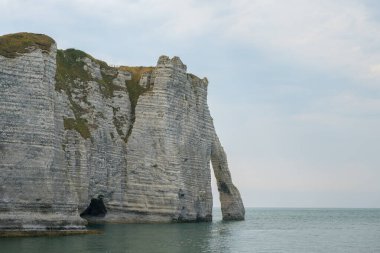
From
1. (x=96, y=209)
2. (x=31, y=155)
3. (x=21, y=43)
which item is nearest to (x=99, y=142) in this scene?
(x=96, y=209)

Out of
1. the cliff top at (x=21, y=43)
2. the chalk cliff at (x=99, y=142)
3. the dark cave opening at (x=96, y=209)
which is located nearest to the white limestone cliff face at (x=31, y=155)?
the chalk cliff at (x=99, y=142)

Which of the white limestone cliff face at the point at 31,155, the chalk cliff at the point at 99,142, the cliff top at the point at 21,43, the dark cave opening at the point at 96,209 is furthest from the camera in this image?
the dark cave opening at the point at 96,209

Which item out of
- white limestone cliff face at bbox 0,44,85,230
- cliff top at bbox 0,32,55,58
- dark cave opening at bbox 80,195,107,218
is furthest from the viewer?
dark cave opening at bbox 80,195,107,218

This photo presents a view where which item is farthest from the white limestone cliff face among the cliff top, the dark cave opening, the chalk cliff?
the dark cave opening

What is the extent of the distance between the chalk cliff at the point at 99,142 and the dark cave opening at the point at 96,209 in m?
0.12

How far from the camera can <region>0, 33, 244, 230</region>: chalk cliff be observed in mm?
47781

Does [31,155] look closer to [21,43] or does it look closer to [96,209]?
[21,43]

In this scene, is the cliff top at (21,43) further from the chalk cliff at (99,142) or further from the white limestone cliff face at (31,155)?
the white limestone cliff face at (31,155)

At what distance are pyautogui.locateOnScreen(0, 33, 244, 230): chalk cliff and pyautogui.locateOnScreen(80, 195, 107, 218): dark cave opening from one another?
123 millimetres

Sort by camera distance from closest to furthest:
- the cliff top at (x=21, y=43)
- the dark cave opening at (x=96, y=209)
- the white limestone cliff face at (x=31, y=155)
Answer: the white limestone cliff face at (x=31, y=155), the cliff top at (x=21, y=43), the dark cave opening at (x=96, y=209)

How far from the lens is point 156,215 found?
70438 mm

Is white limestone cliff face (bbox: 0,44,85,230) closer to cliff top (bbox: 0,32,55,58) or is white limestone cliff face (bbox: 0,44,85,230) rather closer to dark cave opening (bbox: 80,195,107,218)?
cliff top (bbox: 0,32,55,58)

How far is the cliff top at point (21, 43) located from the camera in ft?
164

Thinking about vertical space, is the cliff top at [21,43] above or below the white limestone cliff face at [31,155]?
above
